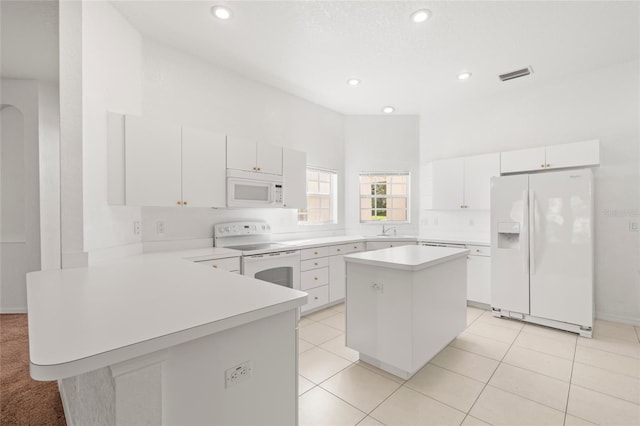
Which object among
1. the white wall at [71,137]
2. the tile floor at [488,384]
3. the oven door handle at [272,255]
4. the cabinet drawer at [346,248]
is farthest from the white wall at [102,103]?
the cabinet drawer at [346,248]

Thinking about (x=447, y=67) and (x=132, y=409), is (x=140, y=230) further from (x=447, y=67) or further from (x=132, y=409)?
(x=447, y=67)

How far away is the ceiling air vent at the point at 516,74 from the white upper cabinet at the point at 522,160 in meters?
0.92

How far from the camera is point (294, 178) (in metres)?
3.89

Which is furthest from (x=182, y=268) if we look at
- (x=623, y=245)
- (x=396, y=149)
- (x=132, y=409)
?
(x=623, y=245)

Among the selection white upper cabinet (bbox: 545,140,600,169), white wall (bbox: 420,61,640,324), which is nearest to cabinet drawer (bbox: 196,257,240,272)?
white upper cabinet (bbox: 545,140,600,169)

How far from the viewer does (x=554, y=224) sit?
127 inches

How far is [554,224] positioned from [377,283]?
2.31 metres

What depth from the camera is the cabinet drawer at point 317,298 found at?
3.64 m

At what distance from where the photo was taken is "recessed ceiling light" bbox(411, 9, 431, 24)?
8.14ft

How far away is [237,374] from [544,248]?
359cm

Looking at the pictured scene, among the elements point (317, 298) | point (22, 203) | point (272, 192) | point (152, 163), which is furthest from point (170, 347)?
point (22, 203)

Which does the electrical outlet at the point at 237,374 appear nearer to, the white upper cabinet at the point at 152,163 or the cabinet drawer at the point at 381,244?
the white upper cabinet at the point at 152,163

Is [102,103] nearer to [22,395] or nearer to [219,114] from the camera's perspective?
[219,114]

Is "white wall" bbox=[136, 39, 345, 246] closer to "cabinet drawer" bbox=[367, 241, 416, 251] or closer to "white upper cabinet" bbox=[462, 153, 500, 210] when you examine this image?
"cabinet drawer" bbox=[367, 241, 416, 251]
